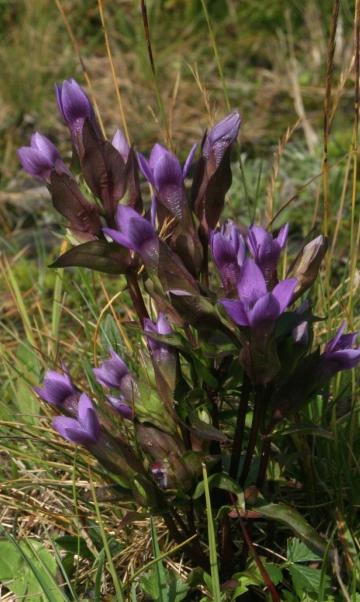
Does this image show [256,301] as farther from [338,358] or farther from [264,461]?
[264,461]

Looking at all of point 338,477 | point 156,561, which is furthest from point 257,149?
point 156,561

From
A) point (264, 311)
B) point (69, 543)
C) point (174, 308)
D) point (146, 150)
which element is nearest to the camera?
point (264, 311)

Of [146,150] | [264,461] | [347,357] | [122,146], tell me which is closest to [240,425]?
[264,461]

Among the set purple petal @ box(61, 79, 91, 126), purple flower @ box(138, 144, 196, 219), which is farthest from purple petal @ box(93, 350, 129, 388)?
purple petal @ box(61, 79, 91, 126)

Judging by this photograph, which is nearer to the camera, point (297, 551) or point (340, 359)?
point (340, 359)

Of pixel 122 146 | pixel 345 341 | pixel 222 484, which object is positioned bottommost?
pixel 222 484

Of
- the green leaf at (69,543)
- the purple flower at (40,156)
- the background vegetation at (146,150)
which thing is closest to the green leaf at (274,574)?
the background vegetation at (146,150)

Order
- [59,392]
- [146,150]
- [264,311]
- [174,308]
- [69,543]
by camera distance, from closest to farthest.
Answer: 1. [264,311]
2. [174,308]
3. [59,392]
4. [69,543]
5. [146,150]

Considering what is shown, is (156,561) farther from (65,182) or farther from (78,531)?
(65,182)

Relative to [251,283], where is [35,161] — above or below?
above
